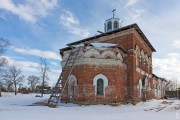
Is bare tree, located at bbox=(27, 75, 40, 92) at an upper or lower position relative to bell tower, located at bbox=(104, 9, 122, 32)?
lower

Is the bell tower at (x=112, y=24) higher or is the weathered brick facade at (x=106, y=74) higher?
the bell tower at (x=112, y=24)

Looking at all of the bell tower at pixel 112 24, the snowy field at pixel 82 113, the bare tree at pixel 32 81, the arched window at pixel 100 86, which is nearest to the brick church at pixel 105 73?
the arched window at pixel 100 86

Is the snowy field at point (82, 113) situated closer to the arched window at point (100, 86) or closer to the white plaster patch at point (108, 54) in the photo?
the arched window at point (100, 86)

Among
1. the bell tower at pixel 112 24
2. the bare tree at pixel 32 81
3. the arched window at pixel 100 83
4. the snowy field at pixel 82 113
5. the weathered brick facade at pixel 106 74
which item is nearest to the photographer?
the snowy field at pixel 82 113

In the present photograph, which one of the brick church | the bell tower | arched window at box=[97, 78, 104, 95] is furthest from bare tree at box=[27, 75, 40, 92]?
arched window at box=[97, 78, 104, 95]

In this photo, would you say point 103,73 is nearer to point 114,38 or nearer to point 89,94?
point 89,94

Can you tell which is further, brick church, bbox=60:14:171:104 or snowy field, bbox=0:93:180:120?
brick church, bbox=60:14:171:104

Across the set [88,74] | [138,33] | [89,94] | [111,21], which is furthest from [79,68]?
[111,21]

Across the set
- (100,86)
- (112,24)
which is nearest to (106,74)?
(100,86)

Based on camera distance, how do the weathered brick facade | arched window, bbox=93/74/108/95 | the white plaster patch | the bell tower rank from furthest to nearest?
the bell tower, the white plaster patch, arched window, bbox=93/74/108/95, the weathered brick facade

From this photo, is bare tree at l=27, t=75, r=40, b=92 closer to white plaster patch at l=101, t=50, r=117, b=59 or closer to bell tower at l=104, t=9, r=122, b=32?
bell tower at l=104, t=9, r=122, b=32

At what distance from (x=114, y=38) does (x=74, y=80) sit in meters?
6.17

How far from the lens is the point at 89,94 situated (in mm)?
17766

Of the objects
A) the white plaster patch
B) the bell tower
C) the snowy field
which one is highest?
the bell tower
